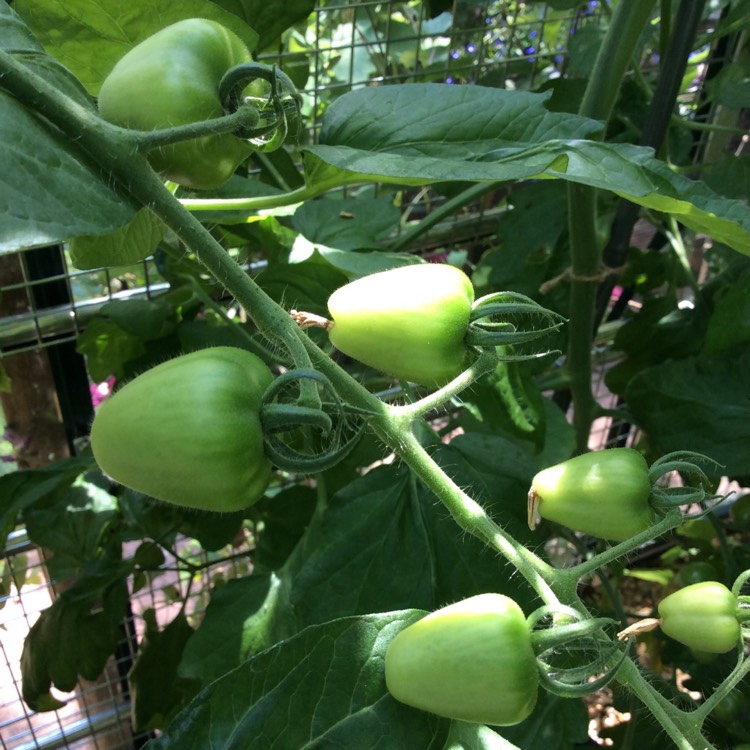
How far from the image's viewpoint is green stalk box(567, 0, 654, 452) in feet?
2.00

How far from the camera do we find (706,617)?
1.26 feet

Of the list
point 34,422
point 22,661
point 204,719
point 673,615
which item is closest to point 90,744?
point 22,661

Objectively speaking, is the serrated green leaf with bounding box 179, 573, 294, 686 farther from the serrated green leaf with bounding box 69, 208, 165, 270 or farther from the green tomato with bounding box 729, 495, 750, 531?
the green tomato with bounding box 729, 495, 750, 531

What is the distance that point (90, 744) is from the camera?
102 centimetres

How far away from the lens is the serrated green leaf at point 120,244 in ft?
1.44

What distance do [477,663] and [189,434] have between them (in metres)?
0.15

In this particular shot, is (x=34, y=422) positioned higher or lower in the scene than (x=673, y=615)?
lower

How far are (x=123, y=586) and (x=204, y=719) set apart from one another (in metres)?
0.44

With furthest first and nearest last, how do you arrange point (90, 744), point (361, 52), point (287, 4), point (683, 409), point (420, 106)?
point (361, 52)
point (90, 744)
point (683, 409)
point (287, 4)
point (420, 106)

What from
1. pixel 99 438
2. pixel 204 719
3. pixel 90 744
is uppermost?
pixel 99 438

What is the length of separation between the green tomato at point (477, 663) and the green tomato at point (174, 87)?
0.81 feet

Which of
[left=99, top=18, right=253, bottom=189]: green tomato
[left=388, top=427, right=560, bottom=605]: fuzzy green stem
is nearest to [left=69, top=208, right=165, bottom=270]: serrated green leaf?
[left=99, top=18, right=253, bottom=189]: green tomato

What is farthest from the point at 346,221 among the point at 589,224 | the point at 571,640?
the point at 571,640

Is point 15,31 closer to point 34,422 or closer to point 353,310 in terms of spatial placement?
point 353,310
